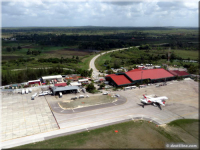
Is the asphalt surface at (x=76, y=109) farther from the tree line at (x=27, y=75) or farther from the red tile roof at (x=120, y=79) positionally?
the tree line at (x=27, y=75)

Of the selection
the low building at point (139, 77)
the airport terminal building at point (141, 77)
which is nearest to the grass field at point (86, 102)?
the airport terminal building at point (141, 77)

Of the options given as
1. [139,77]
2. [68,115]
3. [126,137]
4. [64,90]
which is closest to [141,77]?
[139,77]

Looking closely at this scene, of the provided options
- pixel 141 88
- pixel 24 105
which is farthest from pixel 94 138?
pixel 141 88

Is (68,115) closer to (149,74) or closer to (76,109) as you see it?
(76,109)

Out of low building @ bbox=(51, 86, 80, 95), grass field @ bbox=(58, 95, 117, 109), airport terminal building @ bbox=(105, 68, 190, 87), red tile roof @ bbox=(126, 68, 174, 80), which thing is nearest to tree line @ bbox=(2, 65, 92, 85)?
airport terminal building @ bbox=(105, 68, 190, 87)

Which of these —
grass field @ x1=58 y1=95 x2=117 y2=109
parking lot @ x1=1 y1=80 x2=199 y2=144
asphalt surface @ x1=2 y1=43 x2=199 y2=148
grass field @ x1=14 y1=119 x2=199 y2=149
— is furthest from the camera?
grass field @ x1=58 y1=95 x2=117 y2=109

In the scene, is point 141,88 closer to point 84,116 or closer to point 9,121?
point 84,116

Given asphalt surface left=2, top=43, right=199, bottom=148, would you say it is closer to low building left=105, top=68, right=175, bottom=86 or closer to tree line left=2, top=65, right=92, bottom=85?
low building left=105, top=68, right=175, bottom=86
